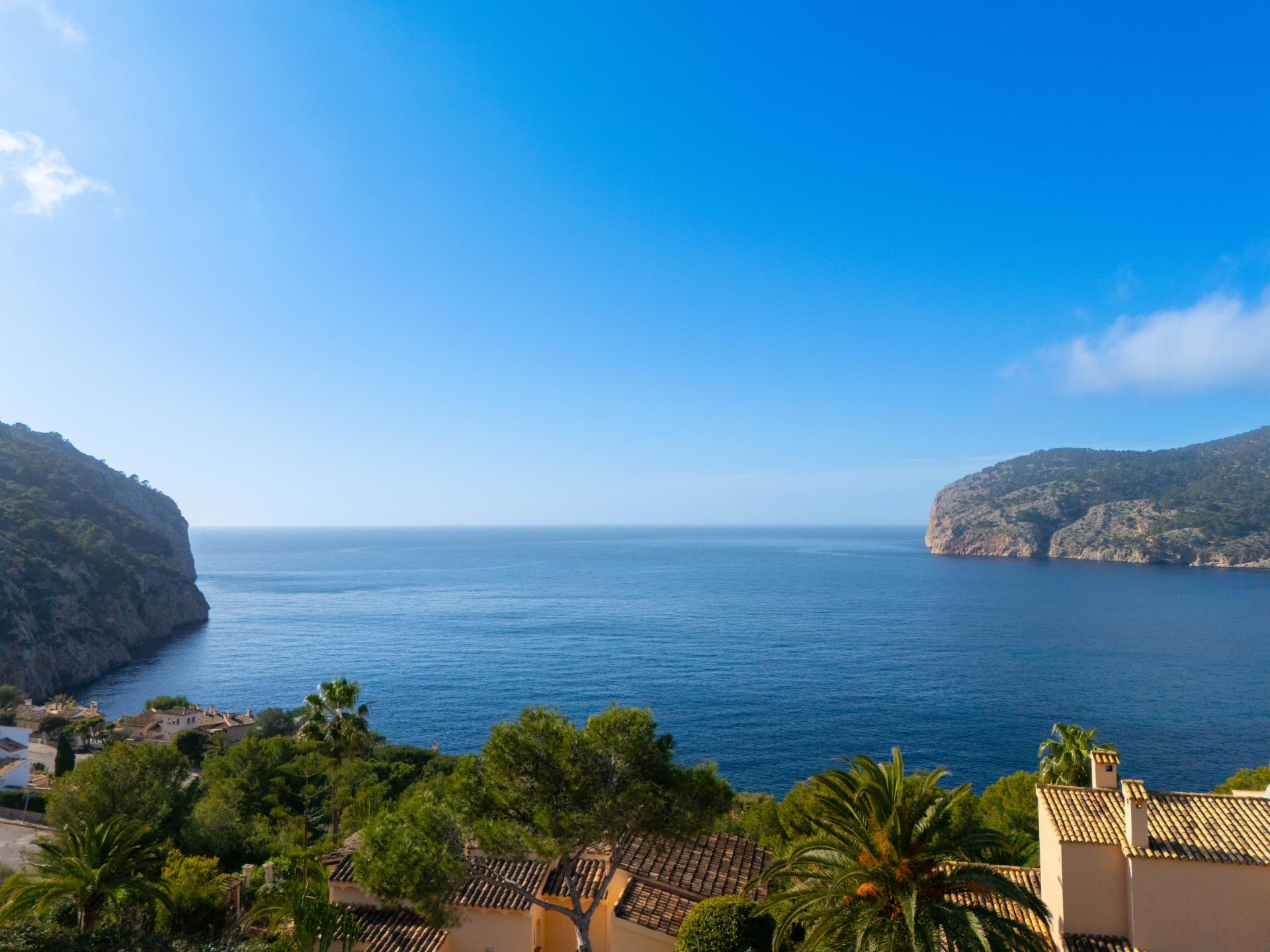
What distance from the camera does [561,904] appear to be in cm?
1686

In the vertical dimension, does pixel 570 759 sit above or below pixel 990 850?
above

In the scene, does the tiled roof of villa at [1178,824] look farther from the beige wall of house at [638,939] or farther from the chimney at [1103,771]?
the beige wall of house at [638,939]

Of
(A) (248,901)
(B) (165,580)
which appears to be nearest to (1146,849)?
(A) (248,901)

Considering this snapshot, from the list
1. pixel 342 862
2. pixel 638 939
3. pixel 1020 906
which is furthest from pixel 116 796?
pixel 1020 906

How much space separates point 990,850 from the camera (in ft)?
75.5

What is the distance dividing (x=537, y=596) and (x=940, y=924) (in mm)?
131131

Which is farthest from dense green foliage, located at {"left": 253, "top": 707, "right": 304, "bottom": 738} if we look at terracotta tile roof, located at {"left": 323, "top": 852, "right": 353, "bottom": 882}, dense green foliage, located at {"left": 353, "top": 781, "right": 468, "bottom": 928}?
dense green foliage, located at {"left": 353, "top": 781, "right": 468, "bottom": 928}

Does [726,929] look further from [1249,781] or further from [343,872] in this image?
[1249,781]

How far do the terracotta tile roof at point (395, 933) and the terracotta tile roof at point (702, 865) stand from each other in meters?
4.72

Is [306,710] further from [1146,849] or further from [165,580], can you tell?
[165,580]

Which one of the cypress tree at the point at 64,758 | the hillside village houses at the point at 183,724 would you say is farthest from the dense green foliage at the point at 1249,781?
the hillside village houses at the point at 183,724

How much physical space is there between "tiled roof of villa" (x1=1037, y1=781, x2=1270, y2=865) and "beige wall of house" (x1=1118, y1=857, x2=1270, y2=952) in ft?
0.75

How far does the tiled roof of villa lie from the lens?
12344 mm

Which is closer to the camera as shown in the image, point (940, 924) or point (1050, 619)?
point (940, 924)
